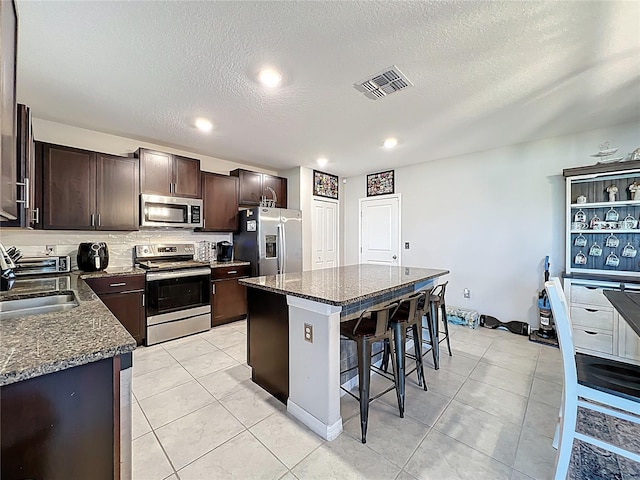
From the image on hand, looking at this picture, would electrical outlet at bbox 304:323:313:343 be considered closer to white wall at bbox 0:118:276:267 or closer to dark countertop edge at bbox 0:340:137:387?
dark countertop edge at bbox 0:340:137:387

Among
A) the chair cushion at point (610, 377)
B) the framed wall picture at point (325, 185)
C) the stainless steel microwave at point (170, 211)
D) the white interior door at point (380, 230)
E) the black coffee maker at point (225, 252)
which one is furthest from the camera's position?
the framed wall picture at point (325, 185)

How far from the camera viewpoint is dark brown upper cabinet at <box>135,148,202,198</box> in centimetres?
345

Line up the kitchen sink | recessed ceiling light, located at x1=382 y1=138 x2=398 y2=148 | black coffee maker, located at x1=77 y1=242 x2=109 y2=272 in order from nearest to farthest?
the kitchen sink → black coffee maker, located at x1=77 y1=242 x2=109 y2=272 → recessed ceiling light, located at x1=382 y1=138 x2=398 y2=148

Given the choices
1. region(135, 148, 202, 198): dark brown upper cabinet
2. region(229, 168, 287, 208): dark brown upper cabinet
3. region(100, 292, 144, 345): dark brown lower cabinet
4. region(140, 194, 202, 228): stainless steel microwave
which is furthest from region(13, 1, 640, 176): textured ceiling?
region(100, 292, 144, 345): dark brown lower cabinet

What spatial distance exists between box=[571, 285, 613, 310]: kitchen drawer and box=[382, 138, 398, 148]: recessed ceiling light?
8.85 ft

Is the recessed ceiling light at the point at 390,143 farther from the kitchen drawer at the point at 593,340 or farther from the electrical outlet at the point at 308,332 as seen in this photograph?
the kitchen drawer at the point at 593,340

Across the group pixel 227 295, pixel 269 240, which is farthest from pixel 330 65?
pixel 227 295

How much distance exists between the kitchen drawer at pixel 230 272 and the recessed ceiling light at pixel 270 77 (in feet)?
8.45

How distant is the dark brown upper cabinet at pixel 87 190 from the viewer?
2.87 m

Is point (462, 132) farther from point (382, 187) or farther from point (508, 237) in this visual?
point (382, 187)

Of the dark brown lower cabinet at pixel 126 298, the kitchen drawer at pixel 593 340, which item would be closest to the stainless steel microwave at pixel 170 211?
the dark brown lower cabinet at pixel 126 298

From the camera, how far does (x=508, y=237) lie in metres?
3.86

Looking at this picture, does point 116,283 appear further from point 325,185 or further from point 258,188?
point 325,185

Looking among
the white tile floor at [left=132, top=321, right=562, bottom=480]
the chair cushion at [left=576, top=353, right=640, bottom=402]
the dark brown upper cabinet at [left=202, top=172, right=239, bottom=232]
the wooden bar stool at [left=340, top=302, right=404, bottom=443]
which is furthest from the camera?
the dark brown upper cabinet at [left=202, top=172, right=239, bottom=232]
